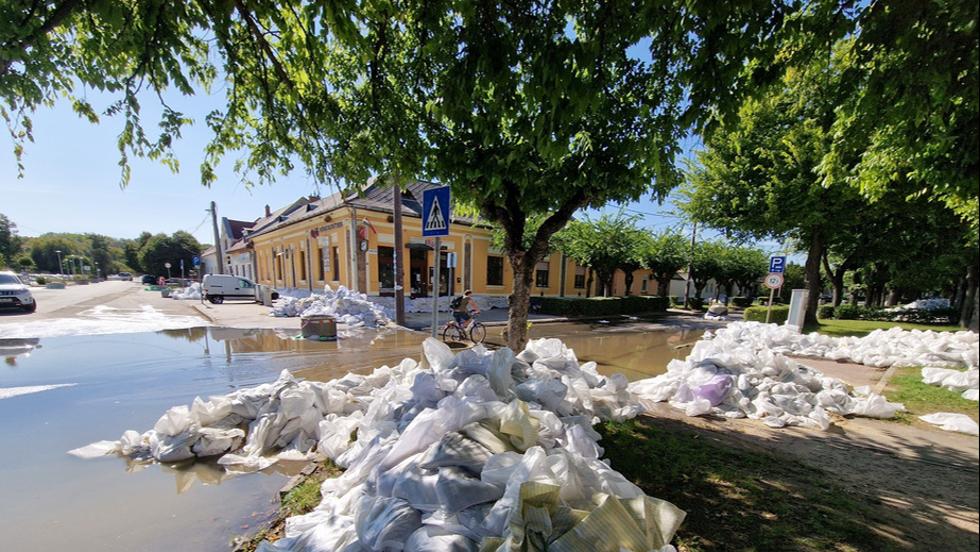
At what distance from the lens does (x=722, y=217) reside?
12.8m

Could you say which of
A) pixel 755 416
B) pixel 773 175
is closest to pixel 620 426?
pixel 755 416

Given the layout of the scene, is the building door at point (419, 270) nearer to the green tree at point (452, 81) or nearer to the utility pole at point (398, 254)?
the utility pole at point (398, 254)

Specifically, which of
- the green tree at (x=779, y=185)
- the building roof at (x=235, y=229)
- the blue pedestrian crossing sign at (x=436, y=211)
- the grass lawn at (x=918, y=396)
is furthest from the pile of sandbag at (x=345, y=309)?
the building roof at (x=235, y=229)

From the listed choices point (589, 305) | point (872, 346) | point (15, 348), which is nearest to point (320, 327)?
point (15, 348)

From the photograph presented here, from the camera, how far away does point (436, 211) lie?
4375mm

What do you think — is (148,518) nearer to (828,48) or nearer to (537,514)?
(537,514)

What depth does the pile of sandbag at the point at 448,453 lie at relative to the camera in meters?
1.91

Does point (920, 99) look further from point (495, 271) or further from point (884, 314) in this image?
point (495, 271)

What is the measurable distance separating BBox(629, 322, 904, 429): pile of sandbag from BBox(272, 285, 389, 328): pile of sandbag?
34.2ft

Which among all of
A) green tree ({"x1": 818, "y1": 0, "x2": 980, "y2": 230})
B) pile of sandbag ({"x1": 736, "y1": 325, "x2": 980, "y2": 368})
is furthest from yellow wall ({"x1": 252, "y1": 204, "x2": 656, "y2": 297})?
green tree ({"x1": 818, "y1": 0, "x2": 980, "y2": 230})

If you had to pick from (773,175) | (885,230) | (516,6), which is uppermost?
(773,175)

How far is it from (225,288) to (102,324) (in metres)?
10.3

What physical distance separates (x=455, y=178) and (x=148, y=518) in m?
4.05

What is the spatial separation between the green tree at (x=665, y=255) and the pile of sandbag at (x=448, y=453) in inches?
786
